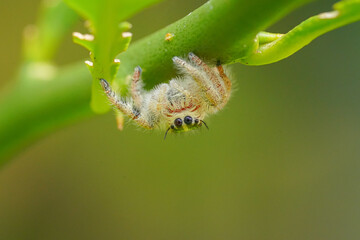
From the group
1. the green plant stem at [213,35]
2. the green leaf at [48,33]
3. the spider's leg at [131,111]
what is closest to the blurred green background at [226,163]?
the green leaf at [48,33]

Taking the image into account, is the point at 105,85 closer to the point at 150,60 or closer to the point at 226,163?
the point at 150,60

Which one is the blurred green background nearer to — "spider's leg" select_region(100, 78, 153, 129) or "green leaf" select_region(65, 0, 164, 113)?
"spider's leg" select_region(100, 78, 153, 129)

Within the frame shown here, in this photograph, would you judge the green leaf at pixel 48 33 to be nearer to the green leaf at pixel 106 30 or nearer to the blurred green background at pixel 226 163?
the green leaf at pixel 106 30

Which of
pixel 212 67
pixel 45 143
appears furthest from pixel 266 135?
pixel 212 67

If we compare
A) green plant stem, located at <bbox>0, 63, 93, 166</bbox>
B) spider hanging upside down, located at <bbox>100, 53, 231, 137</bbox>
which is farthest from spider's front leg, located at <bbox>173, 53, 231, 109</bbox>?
green plant stem, located at <bbox>0, 63, 93, 166</bbox>

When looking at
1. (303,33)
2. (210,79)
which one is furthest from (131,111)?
(303,33)

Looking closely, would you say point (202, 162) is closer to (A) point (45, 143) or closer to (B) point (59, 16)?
(A) point (45, 143)
